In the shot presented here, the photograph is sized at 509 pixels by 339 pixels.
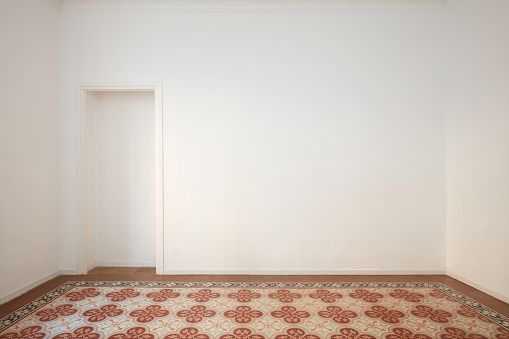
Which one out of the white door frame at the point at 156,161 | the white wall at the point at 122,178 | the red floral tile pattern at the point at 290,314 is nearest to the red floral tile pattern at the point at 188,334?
the red floral tile pattern at the point at 290,314

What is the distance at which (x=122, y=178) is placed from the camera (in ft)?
15.2

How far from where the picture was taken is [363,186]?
427cm

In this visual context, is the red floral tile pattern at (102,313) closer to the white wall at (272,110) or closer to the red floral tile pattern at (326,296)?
the white wall at (272,110)

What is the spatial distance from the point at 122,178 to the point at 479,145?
481 cm

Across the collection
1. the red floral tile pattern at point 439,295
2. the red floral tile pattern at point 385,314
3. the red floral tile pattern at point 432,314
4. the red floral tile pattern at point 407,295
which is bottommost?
the red floral tile pattern at point 439,295

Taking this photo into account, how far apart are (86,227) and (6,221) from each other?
1.06 metres

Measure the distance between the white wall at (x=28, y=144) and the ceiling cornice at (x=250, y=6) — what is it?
513 millimetres

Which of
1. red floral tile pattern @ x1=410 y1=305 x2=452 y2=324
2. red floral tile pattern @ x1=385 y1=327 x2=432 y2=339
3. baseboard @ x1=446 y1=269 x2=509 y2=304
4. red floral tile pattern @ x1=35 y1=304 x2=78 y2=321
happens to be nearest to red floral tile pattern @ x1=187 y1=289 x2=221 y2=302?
red floral tile pattern @ x1=35 y1=304 x2=78 y2=321

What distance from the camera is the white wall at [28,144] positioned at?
11.1 feet

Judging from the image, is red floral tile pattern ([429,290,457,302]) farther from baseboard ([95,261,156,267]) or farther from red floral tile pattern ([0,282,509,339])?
baseboard ([95,261,156,267])

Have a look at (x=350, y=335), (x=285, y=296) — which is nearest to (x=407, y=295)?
(x=350, y=335)

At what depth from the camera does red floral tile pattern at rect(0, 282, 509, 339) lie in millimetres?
2658

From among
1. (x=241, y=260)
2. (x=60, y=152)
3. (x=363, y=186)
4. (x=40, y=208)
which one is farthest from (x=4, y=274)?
(x=363, y=186)

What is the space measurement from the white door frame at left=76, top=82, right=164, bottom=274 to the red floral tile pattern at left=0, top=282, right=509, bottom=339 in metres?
0.50
